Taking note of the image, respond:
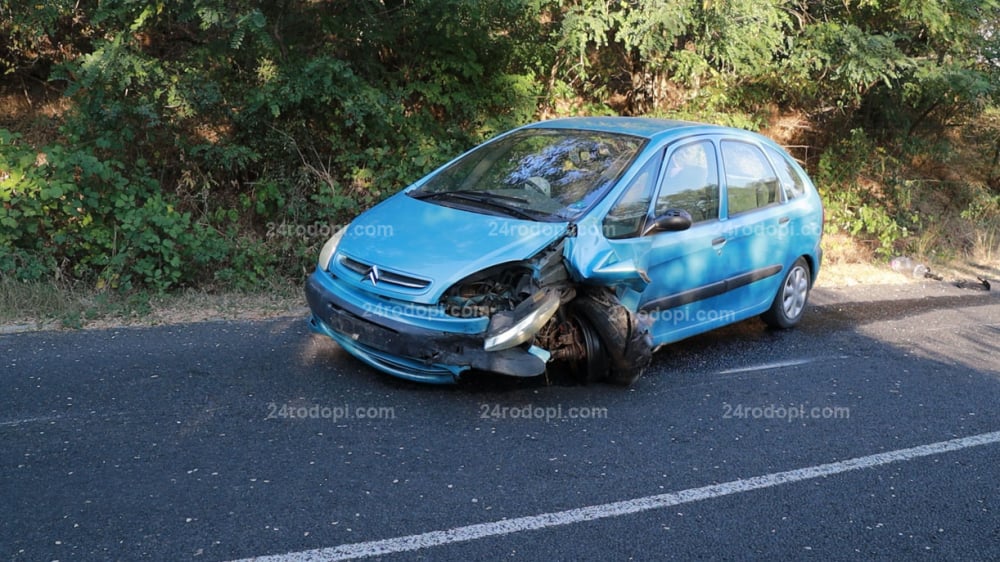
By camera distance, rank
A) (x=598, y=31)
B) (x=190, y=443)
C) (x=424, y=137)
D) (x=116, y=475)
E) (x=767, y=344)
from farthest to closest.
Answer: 1. (x=424, y=137)
2. (x=598, y=31)
3. (x=767, y=344)
4. (x=190, y=443)
5. (x=116, y=475)

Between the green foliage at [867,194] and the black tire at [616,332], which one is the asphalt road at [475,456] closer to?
the black tire at [616,332]

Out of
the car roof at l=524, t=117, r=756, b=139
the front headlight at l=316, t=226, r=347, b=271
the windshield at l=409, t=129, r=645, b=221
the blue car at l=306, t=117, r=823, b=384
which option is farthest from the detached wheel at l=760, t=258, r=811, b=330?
the front headlight at l=316, t=226, r=347, b=271

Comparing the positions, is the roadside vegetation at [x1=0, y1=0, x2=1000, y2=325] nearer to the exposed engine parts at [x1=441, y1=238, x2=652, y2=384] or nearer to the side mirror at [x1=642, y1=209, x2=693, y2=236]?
the exposed engine parts at [x1=441, y1=238, x2=652, y2=384]

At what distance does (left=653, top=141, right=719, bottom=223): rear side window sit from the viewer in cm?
624

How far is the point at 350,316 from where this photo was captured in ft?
18.0

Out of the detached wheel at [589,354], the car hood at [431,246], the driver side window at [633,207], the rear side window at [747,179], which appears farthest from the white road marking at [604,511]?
the rear side window at [747,179]

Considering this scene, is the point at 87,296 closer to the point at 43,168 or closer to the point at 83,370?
the point at 43,168

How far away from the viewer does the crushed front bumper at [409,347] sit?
17.1ft

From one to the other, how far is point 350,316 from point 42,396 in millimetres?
1888

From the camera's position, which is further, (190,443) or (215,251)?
(215,251)

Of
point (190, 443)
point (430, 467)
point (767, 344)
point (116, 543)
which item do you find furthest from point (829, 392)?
point (116, 543)

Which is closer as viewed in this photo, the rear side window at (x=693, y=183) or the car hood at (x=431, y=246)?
the car hood at (x=431, y=246)

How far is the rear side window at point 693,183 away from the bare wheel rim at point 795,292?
1348 millimetres

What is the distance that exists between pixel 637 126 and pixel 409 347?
272cm
